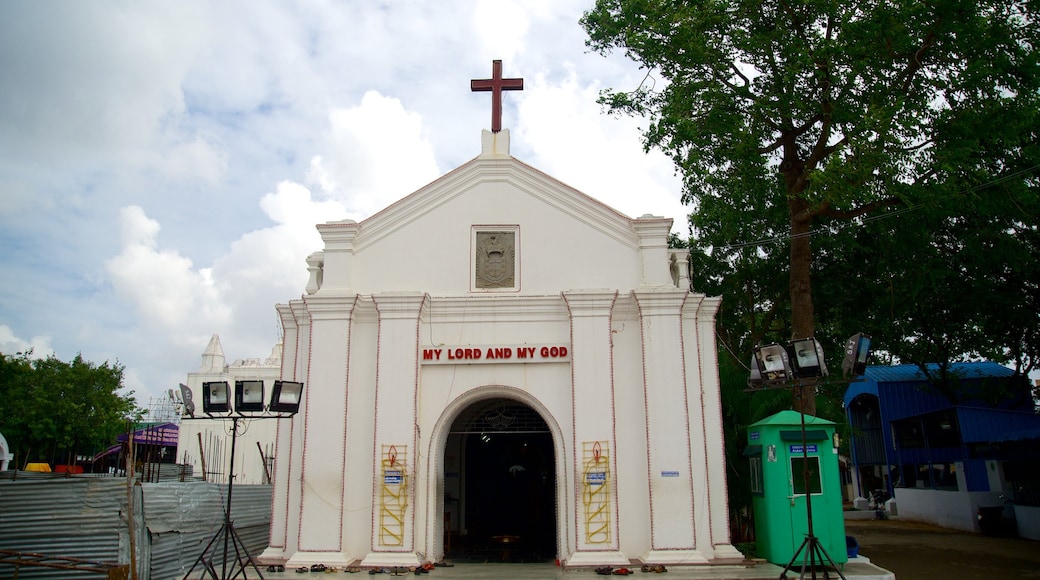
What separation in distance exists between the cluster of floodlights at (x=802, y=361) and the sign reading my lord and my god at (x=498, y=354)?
3995mm

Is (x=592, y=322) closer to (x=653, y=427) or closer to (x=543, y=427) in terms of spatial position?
(x=653, y=427)

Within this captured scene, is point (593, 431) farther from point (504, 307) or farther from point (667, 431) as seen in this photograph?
point (504, 307)

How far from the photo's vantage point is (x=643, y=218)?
14.8 m

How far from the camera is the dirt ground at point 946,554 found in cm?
1497

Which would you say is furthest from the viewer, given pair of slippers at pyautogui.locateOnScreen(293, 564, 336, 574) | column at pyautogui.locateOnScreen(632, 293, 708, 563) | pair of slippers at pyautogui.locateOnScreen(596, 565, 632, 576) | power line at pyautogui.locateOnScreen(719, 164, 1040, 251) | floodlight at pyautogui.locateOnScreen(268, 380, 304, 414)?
power line at pyautogui.locateOnScreen(719, 164, 1040, 251)

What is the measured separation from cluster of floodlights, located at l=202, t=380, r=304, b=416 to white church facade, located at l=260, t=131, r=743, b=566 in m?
2.10

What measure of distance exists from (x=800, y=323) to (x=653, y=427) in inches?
212

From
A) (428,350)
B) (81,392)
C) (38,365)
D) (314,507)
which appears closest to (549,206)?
(428,350)

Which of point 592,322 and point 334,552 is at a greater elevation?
point 592,322

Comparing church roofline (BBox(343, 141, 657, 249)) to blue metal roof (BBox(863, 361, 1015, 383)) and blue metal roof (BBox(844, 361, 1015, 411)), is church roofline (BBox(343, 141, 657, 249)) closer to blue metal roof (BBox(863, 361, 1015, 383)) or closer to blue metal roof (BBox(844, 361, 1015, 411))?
blue metal roof (BBox(844, 361, 1015, 411))

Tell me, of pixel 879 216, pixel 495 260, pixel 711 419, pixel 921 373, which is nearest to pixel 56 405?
pixel 495 260

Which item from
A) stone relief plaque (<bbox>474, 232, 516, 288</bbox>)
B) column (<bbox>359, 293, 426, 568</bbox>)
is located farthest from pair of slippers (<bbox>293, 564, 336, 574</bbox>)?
stone relief plaque (<bbox>474, 232, 516, 288</bbox>)

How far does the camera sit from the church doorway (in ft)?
59.6

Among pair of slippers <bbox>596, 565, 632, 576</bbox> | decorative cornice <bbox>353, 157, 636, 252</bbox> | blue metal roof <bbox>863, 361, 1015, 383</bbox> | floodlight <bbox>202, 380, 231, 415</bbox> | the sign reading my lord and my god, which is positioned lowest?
pair of slippers <bbox>596, 565, 632, 576</bbox>
